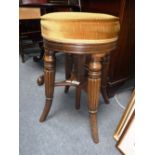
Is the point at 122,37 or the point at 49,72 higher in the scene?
the point at 122,37

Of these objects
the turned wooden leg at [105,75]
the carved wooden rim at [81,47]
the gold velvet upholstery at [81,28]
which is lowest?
the turned wooden leg at [105,75]

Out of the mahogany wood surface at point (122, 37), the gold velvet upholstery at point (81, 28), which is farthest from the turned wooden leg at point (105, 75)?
the gold velvet upholstery at point (81, 28)

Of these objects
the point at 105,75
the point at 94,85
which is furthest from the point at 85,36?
the point at 105,75

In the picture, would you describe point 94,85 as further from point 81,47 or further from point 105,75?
point 105,75

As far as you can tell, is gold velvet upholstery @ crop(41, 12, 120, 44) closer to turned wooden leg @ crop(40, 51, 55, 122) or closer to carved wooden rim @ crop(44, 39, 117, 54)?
carved wooden rim @ crop(44, 39, 117, 54)

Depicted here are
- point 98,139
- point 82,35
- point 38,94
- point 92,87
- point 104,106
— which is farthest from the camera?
point 38,94

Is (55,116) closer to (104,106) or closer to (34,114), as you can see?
(34,114)

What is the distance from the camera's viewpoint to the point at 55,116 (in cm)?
113

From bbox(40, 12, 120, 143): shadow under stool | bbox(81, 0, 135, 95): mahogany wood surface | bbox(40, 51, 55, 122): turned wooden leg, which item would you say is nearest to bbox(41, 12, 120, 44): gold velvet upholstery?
bbox(40, 12, 120, 143): shadow under stool

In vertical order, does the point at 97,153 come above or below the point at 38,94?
below

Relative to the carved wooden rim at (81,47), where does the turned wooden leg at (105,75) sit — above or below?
below

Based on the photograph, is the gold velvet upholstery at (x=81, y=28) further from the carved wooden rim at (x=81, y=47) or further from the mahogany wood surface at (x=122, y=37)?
the mahogany wood surface at (x=122, y=37)
